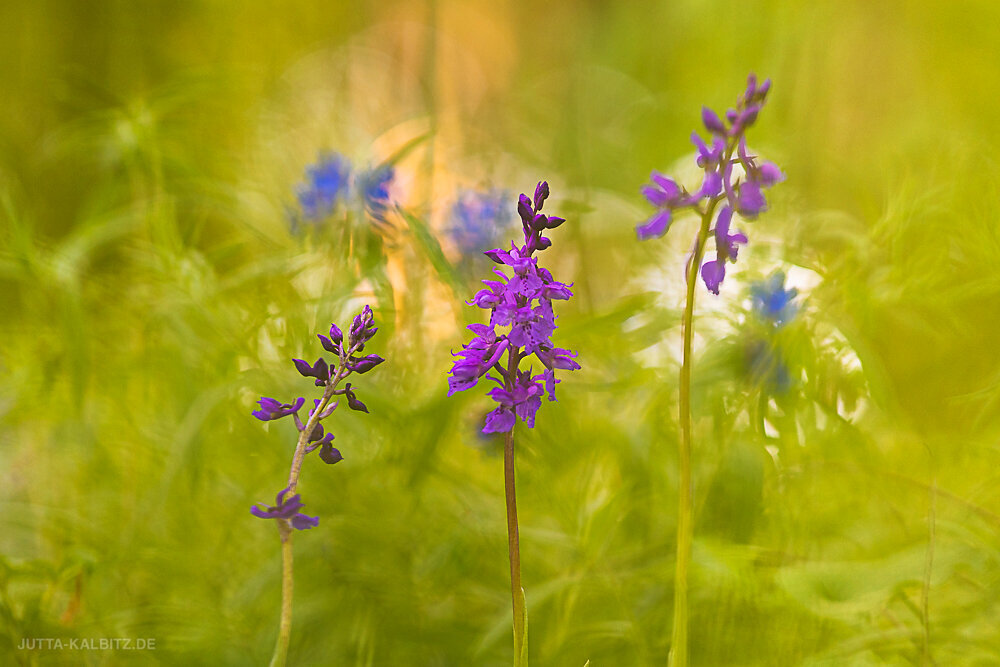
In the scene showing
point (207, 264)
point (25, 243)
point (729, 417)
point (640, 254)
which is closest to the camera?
point (729, 417)

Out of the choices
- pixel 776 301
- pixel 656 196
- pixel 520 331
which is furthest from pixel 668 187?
pixel 776 301

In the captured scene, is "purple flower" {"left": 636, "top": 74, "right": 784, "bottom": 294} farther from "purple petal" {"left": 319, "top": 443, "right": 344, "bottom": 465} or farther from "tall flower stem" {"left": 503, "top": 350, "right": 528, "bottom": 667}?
"purple petal" {"left": 319, "top": 443, "right": 344, "bottom": 465}

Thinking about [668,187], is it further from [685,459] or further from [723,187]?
[685,459]

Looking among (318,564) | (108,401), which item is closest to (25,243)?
(108,401)

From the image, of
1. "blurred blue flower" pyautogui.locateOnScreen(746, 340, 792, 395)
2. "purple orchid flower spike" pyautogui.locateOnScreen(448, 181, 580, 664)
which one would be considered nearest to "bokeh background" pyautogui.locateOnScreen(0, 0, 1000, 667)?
"blurred blue flower" pyautogui.locateOnScreen(746, 340, 792, 395)

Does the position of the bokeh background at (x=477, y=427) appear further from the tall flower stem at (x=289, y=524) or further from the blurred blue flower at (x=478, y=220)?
the tall flower stem at (x=289, y=524)

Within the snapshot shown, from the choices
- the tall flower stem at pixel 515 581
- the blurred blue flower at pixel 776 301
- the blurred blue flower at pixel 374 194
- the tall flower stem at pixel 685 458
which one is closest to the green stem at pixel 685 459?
the tall flower stem at pixel 685 458

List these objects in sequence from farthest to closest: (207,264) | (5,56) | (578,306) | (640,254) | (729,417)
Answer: (5,56) → (640,254) → (578,306) → (207,264) → (729,417)

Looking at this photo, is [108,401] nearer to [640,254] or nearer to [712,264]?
[640,254]
